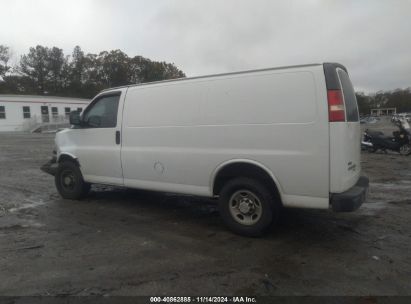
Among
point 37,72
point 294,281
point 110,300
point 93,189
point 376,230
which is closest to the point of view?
point 110,300

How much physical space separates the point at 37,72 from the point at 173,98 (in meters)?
80.7

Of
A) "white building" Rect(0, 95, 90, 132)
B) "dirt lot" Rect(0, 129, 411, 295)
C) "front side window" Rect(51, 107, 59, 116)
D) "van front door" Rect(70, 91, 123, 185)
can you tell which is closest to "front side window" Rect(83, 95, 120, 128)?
"van front door" Rect(70, 91, 123, 185)

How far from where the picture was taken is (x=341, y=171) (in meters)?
4.02

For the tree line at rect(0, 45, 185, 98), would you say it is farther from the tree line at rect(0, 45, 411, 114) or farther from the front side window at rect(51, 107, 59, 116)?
the front side window at rect(51, 107, 59, 116)

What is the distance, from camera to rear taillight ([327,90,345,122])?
13.1 ft

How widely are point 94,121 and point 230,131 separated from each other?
2957 mm

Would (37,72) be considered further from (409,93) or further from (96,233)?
(409,93)

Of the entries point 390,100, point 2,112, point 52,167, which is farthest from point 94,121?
point 390,100

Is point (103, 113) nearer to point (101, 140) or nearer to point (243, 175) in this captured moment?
point (101, 140)

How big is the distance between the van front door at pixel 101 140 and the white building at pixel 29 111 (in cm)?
3800

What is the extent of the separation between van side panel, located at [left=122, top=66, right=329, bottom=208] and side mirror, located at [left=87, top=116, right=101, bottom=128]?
75 cm

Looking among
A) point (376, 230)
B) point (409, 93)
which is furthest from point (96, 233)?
point (409, 93)

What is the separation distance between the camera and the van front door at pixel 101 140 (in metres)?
5.99

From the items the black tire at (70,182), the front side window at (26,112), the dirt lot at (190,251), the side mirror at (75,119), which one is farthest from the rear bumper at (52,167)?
the front side window at (26,112)
